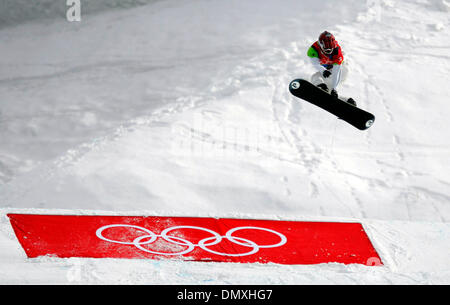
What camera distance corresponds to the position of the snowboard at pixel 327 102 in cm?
468

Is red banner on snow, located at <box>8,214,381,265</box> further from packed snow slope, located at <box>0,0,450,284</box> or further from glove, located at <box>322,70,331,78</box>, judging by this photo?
glove, located at <box>322,70,331,78</box>

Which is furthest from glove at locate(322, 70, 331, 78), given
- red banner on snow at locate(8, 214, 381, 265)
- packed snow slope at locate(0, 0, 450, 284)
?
red banner on snow at locate(8, 214, 381, 265)

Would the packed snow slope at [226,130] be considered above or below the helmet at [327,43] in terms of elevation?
below

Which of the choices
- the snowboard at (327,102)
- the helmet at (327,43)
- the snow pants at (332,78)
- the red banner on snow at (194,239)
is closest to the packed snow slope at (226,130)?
the red banner on snow at (194,239)

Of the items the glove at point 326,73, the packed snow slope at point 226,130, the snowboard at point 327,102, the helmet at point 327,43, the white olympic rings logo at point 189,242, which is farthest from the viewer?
the packed snow slope at point 226,130

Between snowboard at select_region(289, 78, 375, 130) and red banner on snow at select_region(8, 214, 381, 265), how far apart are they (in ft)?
9.98

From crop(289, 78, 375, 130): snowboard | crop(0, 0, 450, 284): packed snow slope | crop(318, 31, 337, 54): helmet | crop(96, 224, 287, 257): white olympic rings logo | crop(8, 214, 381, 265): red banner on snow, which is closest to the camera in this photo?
crop(318, 31, 337, 54): helmet

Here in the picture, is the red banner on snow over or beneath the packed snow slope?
beneath

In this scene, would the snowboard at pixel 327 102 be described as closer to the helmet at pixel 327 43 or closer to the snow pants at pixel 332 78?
the snow pants at pixel 332 78

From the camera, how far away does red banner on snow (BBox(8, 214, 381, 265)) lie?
7.49m

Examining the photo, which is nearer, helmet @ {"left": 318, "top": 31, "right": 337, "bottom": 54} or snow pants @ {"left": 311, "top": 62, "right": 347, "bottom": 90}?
helmet @ {"left": 318, "top": 31, "right": 337, "bottom": 54}
